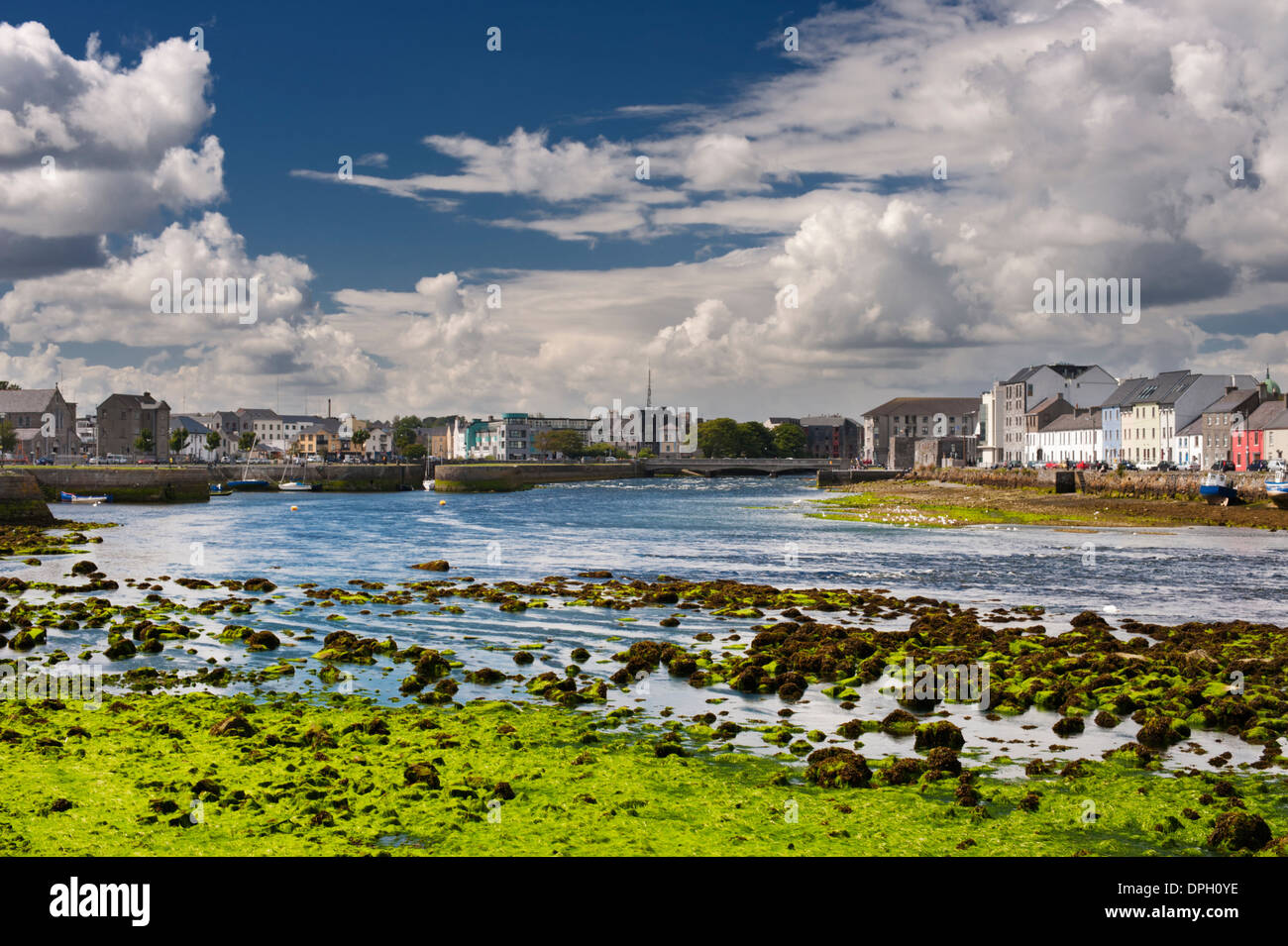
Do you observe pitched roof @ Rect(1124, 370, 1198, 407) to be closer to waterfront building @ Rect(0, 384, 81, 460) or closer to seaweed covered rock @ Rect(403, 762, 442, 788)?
seaweed covered rock @ Rect(403, 762, 442, 788)

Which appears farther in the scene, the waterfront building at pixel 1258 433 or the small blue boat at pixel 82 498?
the waterfront building at pixel 1258 433

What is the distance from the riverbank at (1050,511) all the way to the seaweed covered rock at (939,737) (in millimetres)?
53331

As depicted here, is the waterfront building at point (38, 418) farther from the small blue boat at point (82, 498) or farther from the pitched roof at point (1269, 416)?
the pitched roof at point (1269, 416)

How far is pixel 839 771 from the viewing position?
13266 mm

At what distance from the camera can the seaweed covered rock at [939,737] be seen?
1507 centimetres

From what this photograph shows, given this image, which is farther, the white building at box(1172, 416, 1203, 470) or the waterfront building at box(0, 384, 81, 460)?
the waterfront building at box(0, 384, 81, 460)

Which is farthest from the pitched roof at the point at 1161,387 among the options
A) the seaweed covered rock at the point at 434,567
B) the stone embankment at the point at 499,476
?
the seaweed covered rock at the point at 434,567

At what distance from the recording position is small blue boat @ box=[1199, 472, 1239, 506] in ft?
235

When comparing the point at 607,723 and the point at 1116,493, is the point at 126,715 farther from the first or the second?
the point at 1116,493

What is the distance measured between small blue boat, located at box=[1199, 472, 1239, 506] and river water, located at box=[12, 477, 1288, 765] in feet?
50.5

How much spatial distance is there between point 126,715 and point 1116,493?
3451 inches

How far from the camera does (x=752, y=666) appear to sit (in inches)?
792

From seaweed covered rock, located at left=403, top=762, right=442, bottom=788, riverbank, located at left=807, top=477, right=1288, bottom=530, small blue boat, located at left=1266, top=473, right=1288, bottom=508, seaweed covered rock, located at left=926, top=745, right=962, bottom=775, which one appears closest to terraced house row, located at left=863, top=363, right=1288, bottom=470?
riverbank, located at left=807, top=477, right=1288, bottom=530
